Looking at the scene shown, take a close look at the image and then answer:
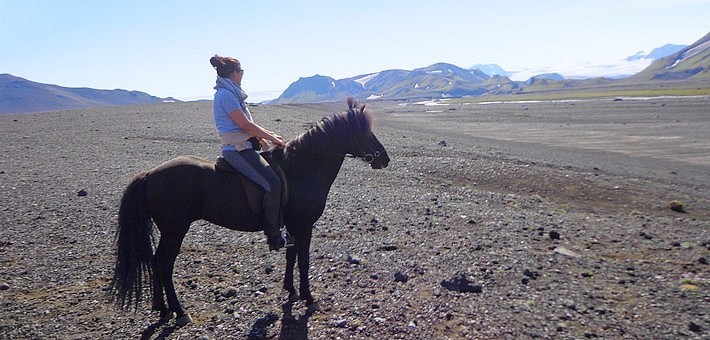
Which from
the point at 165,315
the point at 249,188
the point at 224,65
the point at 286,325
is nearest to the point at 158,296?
the point at 165,315

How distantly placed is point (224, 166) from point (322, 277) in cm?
271

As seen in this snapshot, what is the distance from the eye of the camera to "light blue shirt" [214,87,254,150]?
20.5 ft

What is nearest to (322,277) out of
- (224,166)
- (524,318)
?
(224,166)

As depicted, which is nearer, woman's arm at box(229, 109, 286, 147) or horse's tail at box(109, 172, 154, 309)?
woman's arm at box(229, 109, 286, 147)

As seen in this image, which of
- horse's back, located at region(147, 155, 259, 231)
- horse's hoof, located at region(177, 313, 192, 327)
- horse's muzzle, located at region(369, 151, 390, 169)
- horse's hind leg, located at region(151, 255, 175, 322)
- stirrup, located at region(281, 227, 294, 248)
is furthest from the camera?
horse's muzzle, located at region(369, 151, 390, 169)

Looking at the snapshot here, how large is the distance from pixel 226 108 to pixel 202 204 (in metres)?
1.38

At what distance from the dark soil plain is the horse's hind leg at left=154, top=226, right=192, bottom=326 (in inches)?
8.4

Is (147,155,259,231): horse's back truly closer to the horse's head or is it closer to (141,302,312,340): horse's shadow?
(141,302,312,340): horse's shadow

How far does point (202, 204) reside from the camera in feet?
21.8

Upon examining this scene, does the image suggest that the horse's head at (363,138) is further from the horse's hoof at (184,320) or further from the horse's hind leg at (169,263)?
the horse's hoof at (184,320)

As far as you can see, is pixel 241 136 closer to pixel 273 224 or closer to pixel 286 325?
pixel 273 224

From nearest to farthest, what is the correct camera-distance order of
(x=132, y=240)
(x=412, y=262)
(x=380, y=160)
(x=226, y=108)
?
1. (x=226, y=108)
2. (x=132, y=240)
3. (x=380, y=160)
4. (x=412, y=262)

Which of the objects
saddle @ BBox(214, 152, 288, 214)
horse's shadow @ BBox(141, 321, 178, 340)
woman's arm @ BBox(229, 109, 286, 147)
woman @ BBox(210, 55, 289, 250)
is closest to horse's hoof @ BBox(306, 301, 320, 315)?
woman @ BBox(210, 55, 289, 250)

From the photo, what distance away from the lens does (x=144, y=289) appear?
761 centimetres
